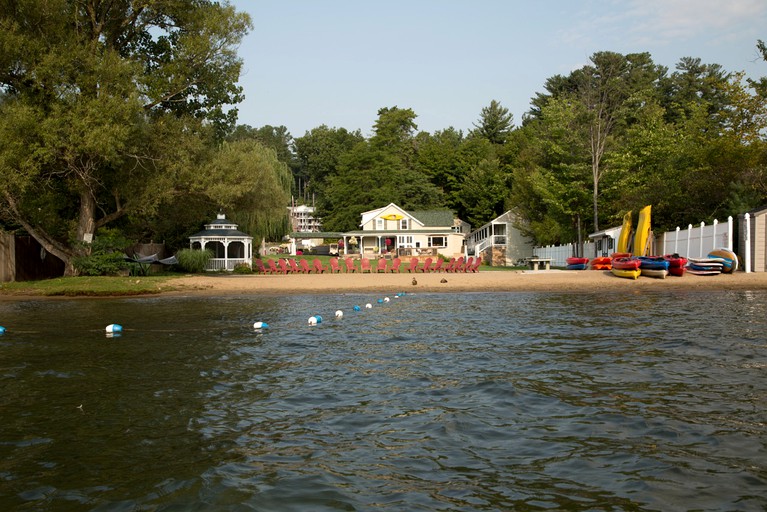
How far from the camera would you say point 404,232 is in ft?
205

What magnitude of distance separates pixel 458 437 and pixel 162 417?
3.59 m

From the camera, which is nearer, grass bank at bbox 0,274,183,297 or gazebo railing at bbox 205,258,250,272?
grass bank at bbox 0,274,183,297

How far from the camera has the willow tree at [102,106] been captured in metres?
24.7

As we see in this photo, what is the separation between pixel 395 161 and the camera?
7188 centimetres

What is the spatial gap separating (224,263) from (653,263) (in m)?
25.2

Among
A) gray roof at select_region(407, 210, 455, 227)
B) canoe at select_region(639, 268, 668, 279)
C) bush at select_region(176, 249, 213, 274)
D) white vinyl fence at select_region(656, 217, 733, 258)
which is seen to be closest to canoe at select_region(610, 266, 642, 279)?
canoe at select_region(639, 268, 668, 279)

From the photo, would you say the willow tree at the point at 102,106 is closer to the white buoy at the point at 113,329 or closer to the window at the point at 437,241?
the white buoy at the point at 113,329

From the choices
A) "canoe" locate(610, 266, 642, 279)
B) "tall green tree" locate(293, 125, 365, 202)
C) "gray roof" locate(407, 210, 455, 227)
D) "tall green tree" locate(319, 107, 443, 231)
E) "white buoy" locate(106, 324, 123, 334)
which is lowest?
"white buoy" locate(106, 324, 123, 334)

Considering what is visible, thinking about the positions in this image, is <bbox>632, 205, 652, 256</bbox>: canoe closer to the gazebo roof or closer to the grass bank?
the grass bank

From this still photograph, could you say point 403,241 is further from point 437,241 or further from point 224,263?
point 224,263

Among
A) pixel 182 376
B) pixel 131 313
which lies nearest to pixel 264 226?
pixel 131 313

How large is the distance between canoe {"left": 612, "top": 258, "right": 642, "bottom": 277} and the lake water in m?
11.2

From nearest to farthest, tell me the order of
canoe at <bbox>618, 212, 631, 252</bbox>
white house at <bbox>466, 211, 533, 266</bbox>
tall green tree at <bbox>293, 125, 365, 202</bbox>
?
canoe at <bbox>618, 212, 631, 252</bbox> < white house at <bbox>466, 211, 533, 266</bbox> < tall green tree at <bbox>293, 125, 365, 202</bbox>

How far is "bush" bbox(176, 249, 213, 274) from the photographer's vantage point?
35125mm
